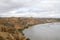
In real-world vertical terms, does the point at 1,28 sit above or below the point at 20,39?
above

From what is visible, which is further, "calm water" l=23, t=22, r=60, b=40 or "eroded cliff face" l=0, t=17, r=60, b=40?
"calm water" l=23, t=22, r=60, b=40

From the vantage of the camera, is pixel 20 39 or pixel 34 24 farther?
pixel 34 24

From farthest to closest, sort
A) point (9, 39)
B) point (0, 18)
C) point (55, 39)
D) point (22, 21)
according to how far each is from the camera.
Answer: point (22, 21), point (0, 18), point (55, 39), point (9, 39)

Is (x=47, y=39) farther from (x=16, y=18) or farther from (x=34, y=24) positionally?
(x=34, y=24)

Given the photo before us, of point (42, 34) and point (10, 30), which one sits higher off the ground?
point (10, 30)

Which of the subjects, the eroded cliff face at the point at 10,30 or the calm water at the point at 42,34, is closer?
the eroded cliff face at the point at 10,30

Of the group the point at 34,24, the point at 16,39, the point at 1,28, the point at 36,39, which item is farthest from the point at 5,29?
the point at 34,24

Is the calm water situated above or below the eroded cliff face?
below

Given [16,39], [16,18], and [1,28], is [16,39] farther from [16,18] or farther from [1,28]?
[16,18]

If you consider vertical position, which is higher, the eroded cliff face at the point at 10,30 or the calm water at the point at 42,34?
the eroded cliff face at the point at 10,30

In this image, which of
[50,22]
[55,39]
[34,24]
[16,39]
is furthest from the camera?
[50,22]

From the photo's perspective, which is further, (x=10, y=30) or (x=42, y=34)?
(x=42, y=34)
